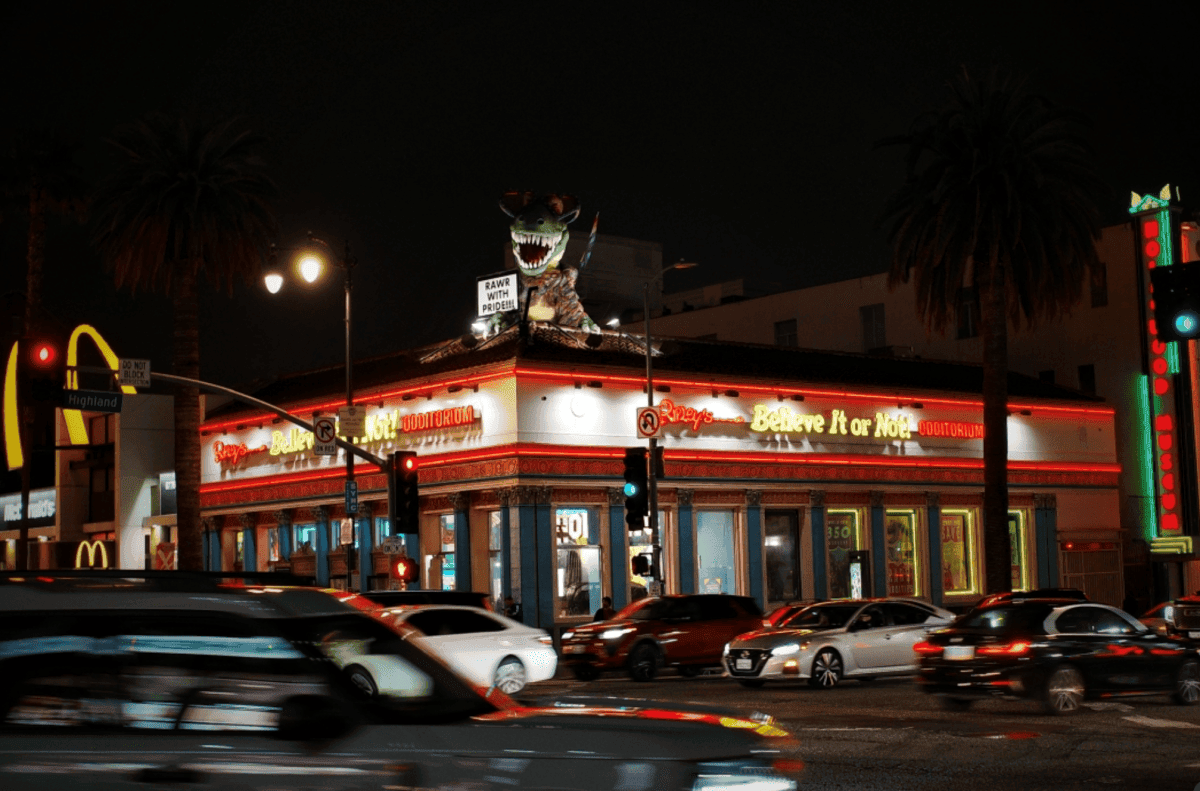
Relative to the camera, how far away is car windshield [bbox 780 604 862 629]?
2397 centimetres

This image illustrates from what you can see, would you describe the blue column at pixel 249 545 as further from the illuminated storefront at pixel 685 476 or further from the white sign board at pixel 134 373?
the white sign board at pixel 134 373

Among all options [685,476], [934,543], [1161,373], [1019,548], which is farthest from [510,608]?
[1161,373]

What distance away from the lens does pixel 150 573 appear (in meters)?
6.68

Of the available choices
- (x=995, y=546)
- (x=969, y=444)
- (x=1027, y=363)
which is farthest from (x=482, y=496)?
(x=1027, y=363)

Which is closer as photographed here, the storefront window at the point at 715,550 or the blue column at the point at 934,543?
the storefront window at the point at 715,550

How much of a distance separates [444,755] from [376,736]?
30 centimetres

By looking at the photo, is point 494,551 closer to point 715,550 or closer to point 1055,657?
point 715,550

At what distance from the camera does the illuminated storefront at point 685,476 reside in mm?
38094

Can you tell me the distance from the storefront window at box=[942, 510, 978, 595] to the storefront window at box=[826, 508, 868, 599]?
Answer: 12.1 feet

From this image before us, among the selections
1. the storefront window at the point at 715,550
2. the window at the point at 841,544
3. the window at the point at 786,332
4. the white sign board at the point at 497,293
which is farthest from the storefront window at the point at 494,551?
the window at the point at 786,332

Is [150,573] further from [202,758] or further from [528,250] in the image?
[528,250]

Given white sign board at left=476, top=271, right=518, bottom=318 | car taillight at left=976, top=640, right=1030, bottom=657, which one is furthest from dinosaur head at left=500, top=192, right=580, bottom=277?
car taillight at left=976, top=640, right=1030, bottom=657

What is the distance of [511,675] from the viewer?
69.7 ft

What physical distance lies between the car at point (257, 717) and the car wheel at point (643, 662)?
20739mm
